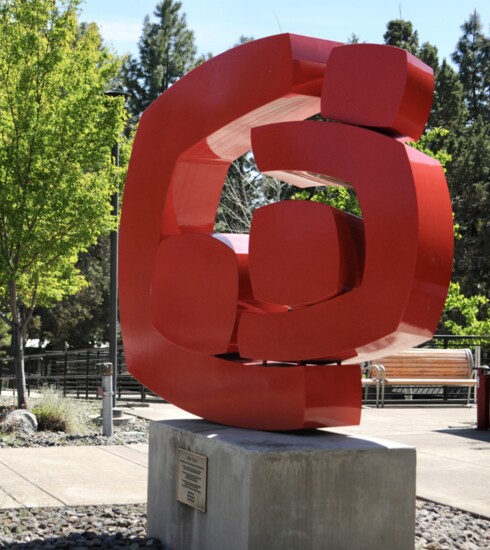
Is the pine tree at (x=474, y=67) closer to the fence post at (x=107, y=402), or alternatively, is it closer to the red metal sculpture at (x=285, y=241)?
the fence post at (x=107, y=402)

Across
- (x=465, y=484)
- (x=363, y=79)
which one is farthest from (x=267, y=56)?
(x=465, y=484)

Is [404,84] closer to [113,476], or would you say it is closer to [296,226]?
[296,226]

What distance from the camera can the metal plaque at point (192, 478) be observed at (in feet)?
18.3

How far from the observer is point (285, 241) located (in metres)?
5.62

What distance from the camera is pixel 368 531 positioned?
5277 mm

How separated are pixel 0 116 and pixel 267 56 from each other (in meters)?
8.87

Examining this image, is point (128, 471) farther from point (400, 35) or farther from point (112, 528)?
point (400, 35)

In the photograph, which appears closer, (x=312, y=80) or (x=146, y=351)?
(x=312, y=80)

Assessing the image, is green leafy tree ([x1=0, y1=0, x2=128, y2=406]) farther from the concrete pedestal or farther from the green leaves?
the concrete pedestal

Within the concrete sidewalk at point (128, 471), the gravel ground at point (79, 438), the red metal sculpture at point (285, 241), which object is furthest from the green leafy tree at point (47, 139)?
the red metal sculpture at point (285, 241)

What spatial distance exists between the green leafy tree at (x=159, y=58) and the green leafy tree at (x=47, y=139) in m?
29.0

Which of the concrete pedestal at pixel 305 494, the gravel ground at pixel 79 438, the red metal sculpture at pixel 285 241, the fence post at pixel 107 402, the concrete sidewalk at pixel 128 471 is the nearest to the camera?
the concrete pedestal at pixel 305 494

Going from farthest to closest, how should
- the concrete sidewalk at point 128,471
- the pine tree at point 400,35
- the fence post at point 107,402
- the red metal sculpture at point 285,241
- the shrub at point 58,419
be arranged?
the pine tree at point 400,35, the shrub at point 58,419, the fence post at point 107,402, the concrete sidewalk at point 128,471, the red metal sculpture at point 285,241

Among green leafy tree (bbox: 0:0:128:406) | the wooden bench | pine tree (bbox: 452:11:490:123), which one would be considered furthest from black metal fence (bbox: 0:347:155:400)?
pine tree (bbox: 452:11:490:123)
